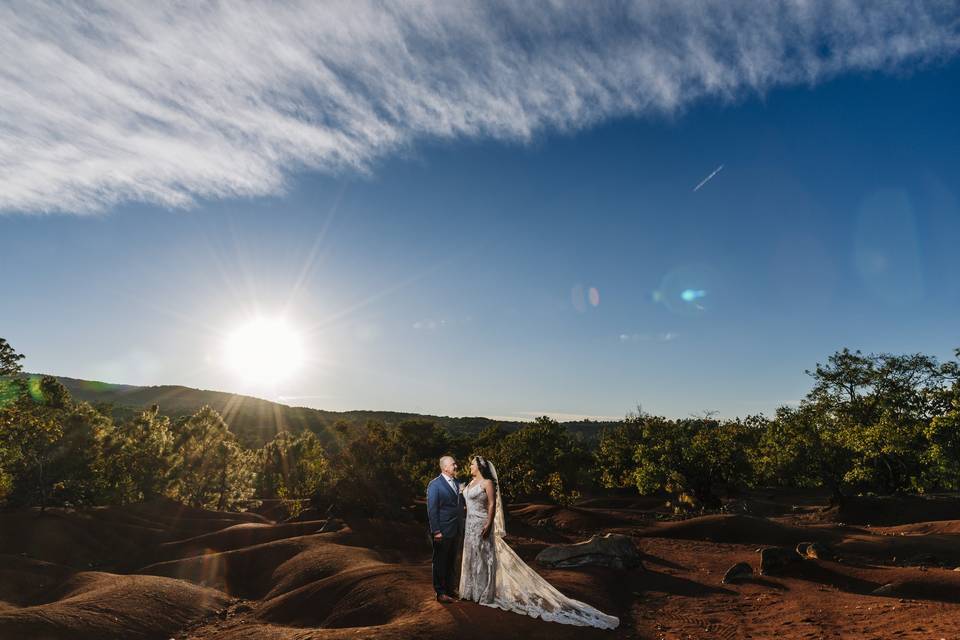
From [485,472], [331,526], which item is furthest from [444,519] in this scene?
[331,526]

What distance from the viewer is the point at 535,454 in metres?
40.0

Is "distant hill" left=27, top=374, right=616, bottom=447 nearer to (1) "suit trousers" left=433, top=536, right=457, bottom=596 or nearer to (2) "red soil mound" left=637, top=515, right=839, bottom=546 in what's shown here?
(2) "red soil mound" left=637, top=515, right=839, bottom=546

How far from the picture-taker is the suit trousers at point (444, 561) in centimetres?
989

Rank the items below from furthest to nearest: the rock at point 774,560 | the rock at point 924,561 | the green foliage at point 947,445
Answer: the green foliage at point 947,445 → the rock at point 924,561 → the rock at point 774,560

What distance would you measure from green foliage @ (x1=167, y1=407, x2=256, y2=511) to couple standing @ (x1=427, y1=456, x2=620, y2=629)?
3826 centimetres

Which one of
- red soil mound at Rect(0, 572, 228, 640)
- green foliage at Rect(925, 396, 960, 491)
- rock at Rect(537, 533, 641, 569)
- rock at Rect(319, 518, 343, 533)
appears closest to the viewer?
red soil mound at Rect(0, 572, 228, 640)

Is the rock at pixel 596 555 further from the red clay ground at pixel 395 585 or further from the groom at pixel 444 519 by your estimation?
the groom at pixel 444 519

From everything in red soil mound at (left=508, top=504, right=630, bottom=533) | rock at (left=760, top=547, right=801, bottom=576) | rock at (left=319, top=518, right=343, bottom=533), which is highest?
rock at (left=760, top=547, right=801, bottom=576)

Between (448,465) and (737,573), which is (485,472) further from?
(737,573)

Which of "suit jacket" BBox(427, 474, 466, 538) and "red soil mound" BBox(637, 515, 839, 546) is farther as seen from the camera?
"red soil mound" BBox(637, 515, 839, 546)

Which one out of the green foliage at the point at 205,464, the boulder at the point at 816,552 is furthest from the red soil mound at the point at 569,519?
the green foliage at the point at 205,464

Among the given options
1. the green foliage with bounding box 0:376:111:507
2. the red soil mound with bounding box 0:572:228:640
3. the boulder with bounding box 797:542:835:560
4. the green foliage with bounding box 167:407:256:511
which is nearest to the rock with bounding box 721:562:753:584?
the boulder with bounding box 797:542:835:560

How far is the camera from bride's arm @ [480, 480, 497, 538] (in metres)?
9.74

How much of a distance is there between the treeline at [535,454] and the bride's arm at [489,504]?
18833 millimetres
